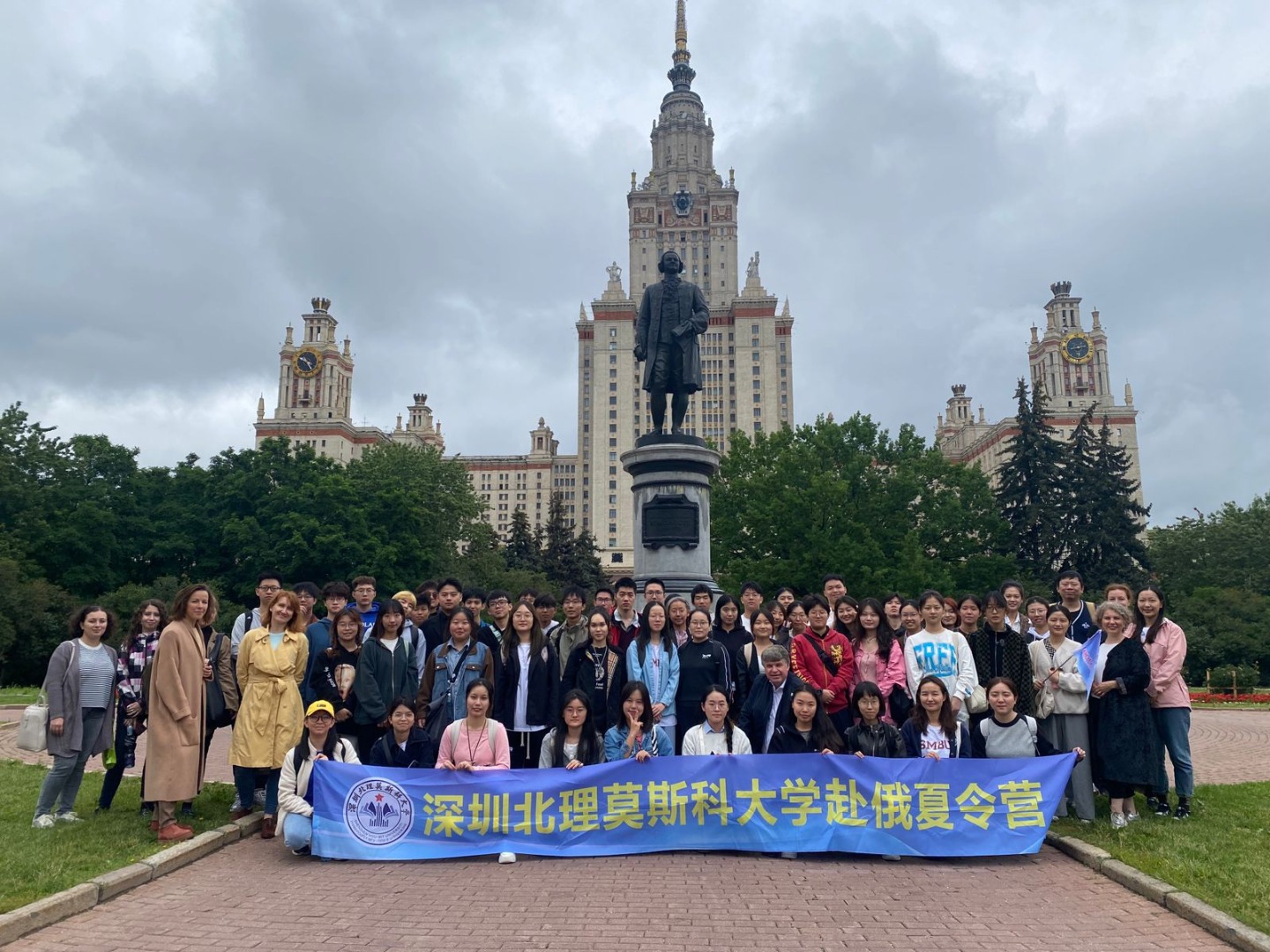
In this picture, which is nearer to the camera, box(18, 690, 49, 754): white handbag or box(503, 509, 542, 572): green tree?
box(18, 690, 49, 754): white handbag

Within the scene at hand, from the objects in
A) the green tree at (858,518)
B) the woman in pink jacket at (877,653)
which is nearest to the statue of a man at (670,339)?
the woman in pink jacket at (877,653)

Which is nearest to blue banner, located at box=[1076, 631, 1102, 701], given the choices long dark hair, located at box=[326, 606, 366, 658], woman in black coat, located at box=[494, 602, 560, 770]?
woman in black coat, located at box=[494, 602, 560, 770]

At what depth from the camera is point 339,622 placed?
7.61m

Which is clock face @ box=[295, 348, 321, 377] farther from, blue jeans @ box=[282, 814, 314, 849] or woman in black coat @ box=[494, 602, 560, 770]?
blue jeans @ box=[282, 814, 314, 849]

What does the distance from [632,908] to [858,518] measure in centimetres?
2873

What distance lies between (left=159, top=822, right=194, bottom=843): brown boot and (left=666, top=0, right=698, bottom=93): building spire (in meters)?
121

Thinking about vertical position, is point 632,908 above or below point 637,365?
below

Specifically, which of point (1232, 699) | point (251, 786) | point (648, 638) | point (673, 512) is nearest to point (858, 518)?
point (1232, 699)

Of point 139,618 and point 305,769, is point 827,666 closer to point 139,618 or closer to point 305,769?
point 305,769

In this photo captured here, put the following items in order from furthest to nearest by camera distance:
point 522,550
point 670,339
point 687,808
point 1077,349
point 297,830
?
point 1077,349 → point 522,550 → point 670,339 → point 687,808 → point 297,830

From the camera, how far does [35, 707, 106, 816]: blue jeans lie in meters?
7.21

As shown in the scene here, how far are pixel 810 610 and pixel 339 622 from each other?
411 centimetres

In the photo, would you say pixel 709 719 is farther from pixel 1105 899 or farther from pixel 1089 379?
pixel 1089 379

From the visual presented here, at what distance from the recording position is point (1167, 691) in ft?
25.1
